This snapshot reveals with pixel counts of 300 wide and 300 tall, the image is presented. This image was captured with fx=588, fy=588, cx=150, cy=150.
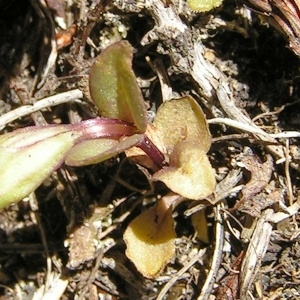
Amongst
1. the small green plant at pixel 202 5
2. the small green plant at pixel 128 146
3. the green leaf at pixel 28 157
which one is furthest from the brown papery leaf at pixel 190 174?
the small green plant at pixel 202 5

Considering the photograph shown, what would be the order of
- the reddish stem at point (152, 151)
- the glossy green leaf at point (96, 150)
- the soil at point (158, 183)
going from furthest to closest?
1. the soil at point (158, 183)
2. the reddish stem at point (152, 151)
3. the glossy green leaf at point (96, 150)

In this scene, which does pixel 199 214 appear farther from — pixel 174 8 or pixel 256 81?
pixel 174 8

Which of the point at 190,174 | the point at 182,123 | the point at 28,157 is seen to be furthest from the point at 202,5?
the point at 28,157

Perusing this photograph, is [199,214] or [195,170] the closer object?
[195,170]

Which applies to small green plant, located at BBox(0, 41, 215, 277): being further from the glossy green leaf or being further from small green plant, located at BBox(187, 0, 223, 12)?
small green plant, located at BBox(187, 0, 223, 12)

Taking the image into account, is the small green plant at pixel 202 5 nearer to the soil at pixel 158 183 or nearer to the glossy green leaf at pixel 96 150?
the soil at pixel 158 183

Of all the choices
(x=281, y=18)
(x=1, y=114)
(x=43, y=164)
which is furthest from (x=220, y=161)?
(x=1, y=114)

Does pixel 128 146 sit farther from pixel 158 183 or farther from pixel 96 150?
pixel 158 183

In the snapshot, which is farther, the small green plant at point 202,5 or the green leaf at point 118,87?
the small green plant at point 202,5
